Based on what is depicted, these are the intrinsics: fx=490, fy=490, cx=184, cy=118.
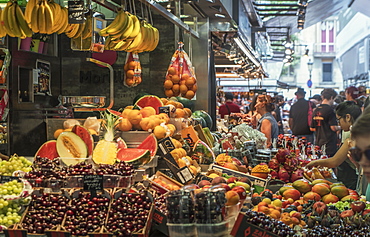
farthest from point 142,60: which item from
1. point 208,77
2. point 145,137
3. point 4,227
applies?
point 4,227

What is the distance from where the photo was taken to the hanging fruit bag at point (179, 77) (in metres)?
6.21

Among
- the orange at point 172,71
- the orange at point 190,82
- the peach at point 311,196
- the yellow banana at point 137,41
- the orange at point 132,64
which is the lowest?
the peach at point 311,196

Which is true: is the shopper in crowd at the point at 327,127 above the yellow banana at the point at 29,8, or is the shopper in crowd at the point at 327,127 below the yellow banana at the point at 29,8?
below

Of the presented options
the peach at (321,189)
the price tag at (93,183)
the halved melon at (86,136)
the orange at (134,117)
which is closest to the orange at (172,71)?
the orange at (134,117)

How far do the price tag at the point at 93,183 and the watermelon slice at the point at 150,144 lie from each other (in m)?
0.98

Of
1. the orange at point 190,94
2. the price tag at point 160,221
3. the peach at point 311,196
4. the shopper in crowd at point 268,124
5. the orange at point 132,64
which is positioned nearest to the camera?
the price tag at point 160,221

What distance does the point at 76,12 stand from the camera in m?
3.58

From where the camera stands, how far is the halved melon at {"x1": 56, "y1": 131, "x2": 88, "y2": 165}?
3.70 m

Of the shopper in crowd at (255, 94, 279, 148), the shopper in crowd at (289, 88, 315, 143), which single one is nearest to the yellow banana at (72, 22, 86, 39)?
the shopper in crowd at (255, 94, 279, 148)

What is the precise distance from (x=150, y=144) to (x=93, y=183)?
42.9 inches

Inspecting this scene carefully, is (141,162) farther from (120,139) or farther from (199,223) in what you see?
(199,223)

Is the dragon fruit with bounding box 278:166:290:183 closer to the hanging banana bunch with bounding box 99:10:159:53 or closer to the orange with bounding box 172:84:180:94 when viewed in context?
the hanging banana bunch with bounding box 99:10:159:53

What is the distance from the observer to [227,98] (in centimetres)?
1323

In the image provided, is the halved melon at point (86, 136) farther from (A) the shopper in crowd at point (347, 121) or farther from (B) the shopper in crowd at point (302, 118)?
(B) the shopper in crowd at point (302, 118)
